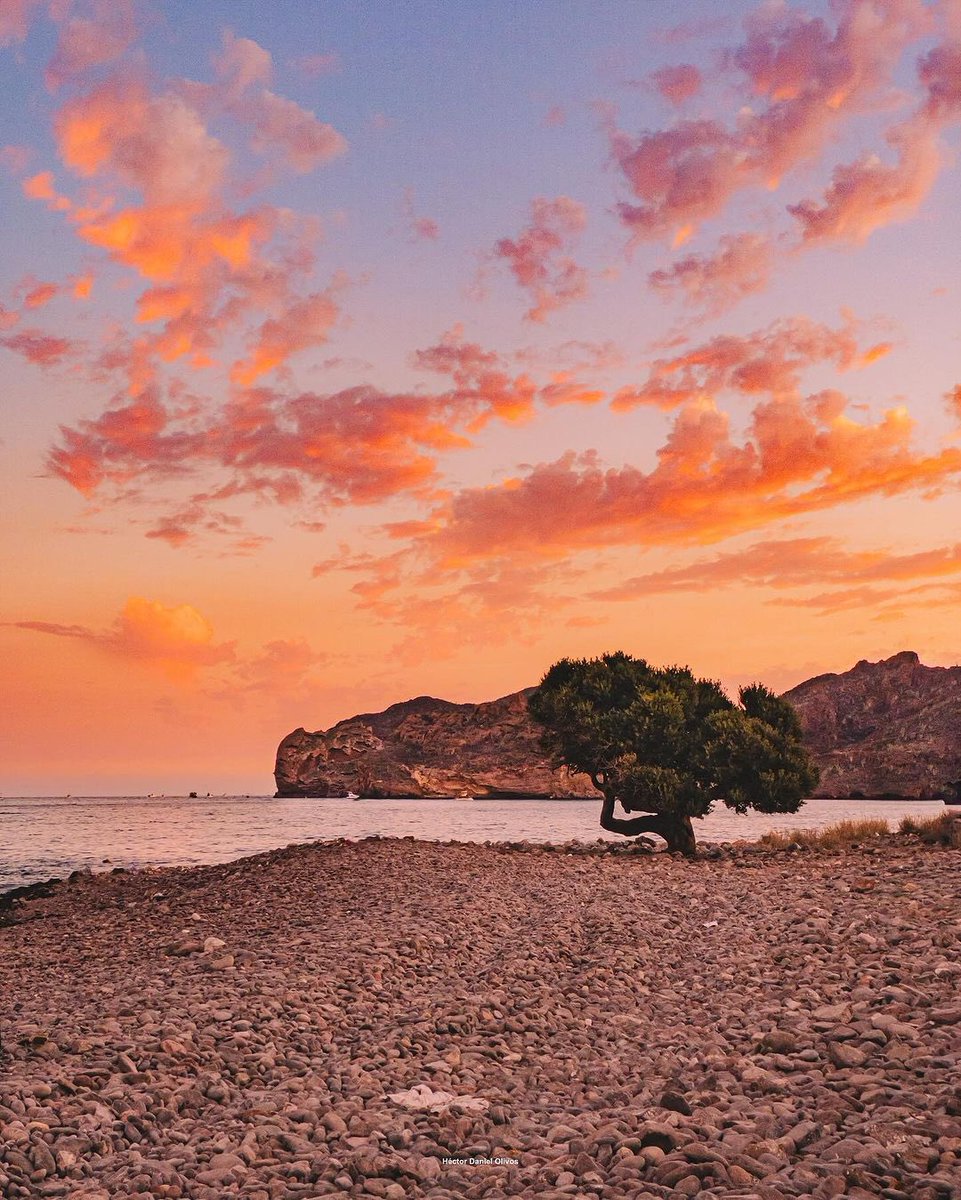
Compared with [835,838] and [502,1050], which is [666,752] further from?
[502,1050]

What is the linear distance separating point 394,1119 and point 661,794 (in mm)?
32268

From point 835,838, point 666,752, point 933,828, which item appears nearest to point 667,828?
point 666,752

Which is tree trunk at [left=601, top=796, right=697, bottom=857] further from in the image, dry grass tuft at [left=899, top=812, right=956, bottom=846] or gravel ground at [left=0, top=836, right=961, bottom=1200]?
gravel ground at [left=0, top=836, right=961, bottom=1200]

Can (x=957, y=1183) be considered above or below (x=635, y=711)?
below

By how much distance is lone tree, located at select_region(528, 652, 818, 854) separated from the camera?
4072 cm

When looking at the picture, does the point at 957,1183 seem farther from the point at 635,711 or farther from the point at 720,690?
the point at 720,690

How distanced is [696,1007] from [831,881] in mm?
12176

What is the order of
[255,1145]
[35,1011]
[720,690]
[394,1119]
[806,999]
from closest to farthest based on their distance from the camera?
[255,1145], [394,1119], [806,999], [35,1011], [720,690]

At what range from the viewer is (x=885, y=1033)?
10.1m

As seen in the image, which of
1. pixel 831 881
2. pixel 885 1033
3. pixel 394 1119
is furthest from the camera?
pixel 831 881

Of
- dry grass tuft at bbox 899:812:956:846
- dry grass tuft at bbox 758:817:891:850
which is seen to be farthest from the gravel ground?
dry grass tuft at bbox 758:817:891:850

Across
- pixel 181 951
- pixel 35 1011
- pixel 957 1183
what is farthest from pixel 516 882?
pixel 957 1183

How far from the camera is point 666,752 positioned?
41.9 meters

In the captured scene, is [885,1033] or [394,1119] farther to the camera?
[885,1033]
